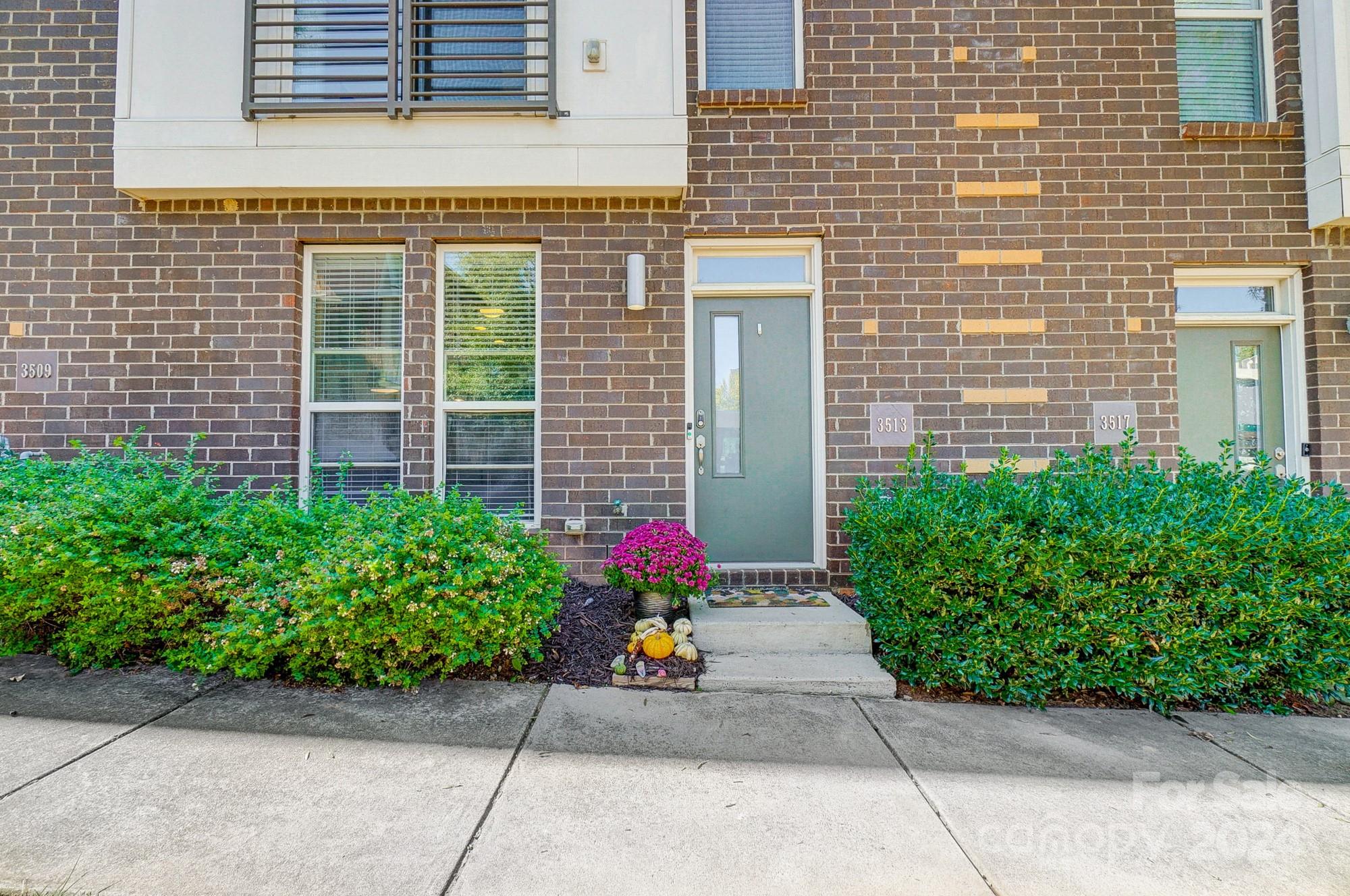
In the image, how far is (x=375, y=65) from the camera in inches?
182

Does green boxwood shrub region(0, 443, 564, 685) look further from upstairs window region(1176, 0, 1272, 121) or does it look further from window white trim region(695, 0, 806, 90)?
upstairs window region(1176, 0, 1272, 121)

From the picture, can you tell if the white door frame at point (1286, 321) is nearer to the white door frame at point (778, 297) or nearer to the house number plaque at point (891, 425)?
the house number plaque at point (891, 425)

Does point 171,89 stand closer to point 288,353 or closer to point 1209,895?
point 288,353

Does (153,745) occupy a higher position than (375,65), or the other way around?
(375,65)

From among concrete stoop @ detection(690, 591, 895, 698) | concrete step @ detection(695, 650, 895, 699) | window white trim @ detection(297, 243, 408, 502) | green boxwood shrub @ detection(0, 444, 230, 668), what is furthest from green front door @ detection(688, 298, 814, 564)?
green boxwood shrub @ detection(0, 444, 230, 668)

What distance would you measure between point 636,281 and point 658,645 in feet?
8.23

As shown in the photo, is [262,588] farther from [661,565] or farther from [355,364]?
[355,364]

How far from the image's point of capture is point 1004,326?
15.7 ft

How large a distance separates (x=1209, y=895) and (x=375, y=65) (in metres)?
6.06

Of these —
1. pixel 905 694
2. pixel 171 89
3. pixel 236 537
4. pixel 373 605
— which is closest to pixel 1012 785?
pixel 905 694

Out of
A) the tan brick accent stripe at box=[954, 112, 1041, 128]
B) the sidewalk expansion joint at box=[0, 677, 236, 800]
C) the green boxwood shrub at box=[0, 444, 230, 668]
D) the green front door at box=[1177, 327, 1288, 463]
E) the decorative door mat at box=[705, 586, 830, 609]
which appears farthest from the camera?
the green front door at box=[1177, 327, 1288, 463]

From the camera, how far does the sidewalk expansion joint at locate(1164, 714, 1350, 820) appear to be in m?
2.29

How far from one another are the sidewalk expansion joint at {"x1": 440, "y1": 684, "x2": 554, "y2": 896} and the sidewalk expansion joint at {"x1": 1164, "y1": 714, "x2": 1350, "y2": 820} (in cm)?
289

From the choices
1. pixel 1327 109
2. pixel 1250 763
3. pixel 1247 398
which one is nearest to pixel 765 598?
pixel 1250 763
